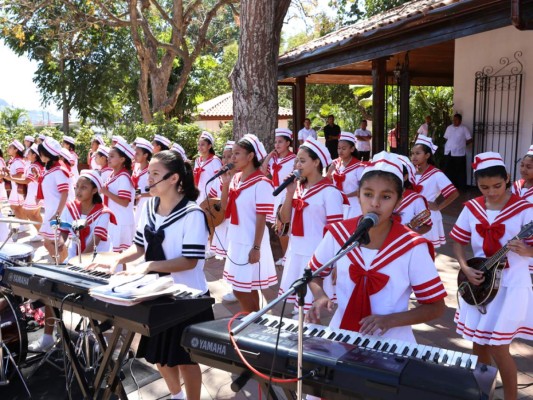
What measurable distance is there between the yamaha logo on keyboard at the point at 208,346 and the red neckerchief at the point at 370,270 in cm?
81

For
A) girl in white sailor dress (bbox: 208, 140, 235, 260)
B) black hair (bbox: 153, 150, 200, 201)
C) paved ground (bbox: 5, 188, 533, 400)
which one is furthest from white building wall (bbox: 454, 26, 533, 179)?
black hair (bbox: 153, 150, 200, 201)

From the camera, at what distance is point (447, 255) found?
8.39 metres

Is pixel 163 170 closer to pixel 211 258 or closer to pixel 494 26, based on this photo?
pixel 211 258

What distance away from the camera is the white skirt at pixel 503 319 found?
3668mm

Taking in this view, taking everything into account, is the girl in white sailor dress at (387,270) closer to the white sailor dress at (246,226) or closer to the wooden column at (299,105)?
the white sailor dress at (246,226)

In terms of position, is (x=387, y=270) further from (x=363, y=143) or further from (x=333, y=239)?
(x=363, y=143)

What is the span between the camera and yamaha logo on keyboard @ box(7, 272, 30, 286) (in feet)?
10.8

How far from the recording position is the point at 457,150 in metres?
12.9

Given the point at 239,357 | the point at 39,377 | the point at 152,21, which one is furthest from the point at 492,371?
the point at 152,21

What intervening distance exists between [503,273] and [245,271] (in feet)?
8.02

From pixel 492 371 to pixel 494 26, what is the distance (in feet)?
24.4

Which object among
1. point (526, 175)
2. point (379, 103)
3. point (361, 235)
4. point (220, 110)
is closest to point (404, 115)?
point (379, 103)

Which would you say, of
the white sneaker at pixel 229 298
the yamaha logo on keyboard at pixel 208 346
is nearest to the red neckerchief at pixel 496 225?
the yamaha logo on keyboard at pixel 208 346

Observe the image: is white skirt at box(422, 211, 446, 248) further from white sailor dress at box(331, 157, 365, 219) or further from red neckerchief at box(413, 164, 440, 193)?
white sailor dress at box(331, 157, 365, 219)
